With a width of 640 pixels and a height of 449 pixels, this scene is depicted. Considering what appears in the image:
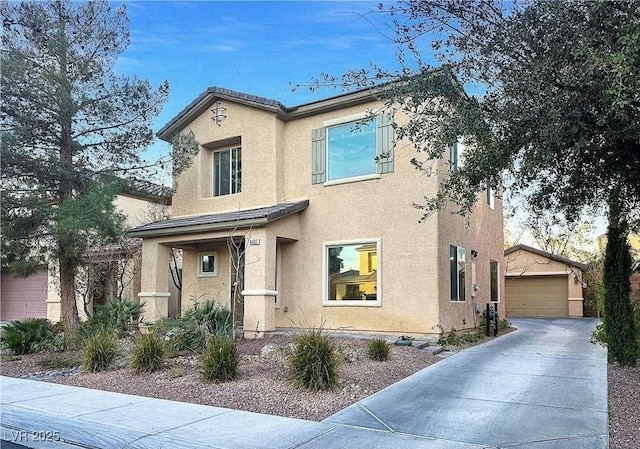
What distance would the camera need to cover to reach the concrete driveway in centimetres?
593

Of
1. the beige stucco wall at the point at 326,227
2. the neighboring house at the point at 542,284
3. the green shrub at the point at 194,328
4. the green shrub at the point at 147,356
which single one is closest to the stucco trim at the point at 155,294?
the beige stucco wall at the point at 326,227

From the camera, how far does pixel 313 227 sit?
48.3ft

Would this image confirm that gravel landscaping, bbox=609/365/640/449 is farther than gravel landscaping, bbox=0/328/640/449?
No

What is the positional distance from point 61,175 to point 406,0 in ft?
30.9

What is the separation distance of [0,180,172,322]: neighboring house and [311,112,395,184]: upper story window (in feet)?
15.9

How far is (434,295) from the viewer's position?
1270cm

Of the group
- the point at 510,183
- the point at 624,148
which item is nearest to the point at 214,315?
the point at 510,183

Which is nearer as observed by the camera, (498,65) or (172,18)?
(498,65)

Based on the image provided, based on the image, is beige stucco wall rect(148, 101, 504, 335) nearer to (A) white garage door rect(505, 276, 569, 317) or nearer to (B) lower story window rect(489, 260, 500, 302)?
(B) lower story window rect(489, 260, 500, 302)

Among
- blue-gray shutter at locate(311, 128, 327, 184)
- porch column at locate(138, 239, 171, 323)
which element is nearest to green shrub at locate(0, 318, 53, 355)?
porch column at locate(138, 239, 171, 323)

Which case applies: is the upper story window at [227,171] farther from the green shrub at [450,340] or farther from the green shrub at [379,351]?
the green shrub at [379,351]

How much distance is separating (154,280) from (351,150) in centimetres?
711

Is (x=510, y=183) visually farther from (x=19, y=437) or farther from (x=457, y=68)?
(x=19, y=437)

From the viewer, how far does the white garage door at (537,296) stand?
A: 27.5 meters
